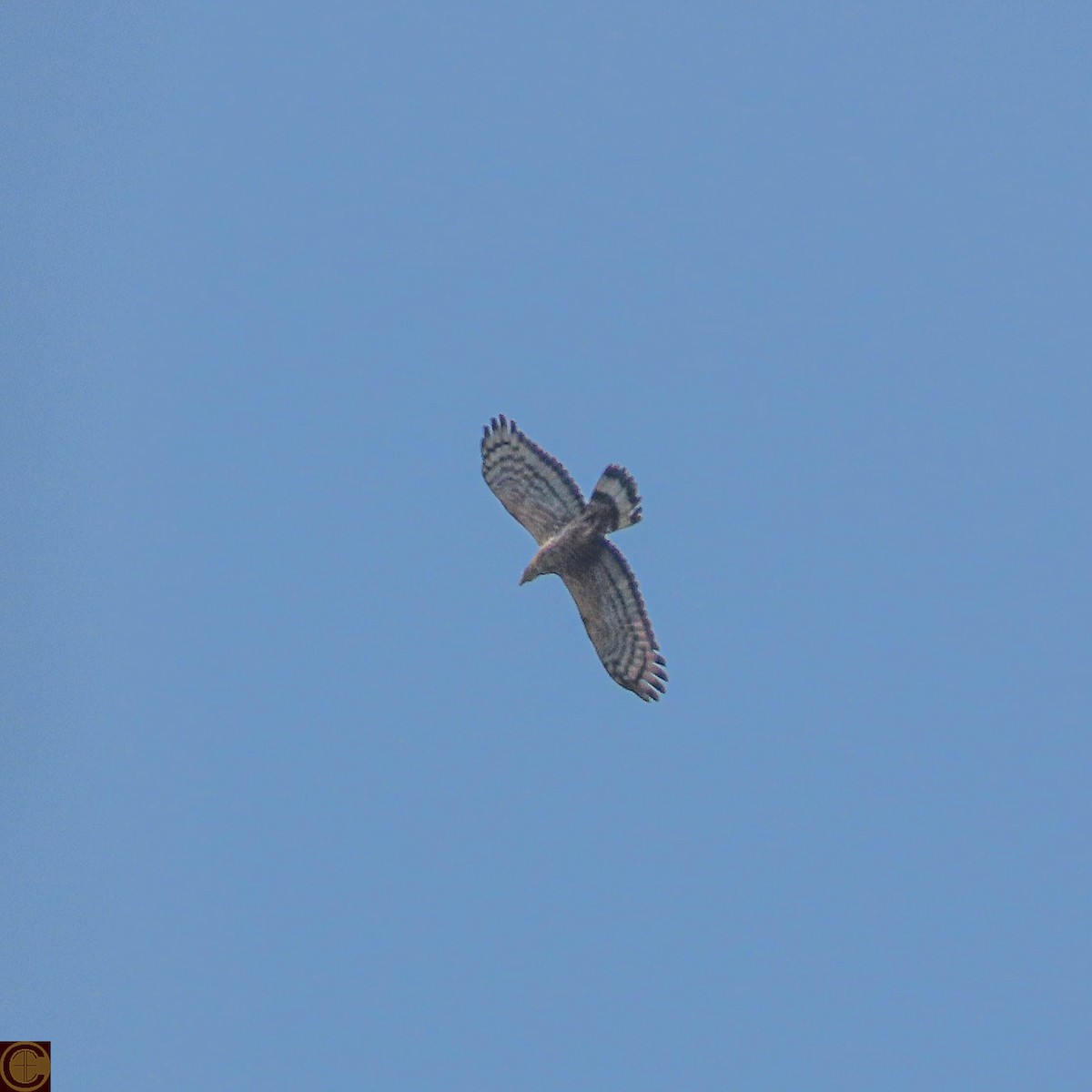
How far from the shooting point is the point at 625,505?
21.3 meters

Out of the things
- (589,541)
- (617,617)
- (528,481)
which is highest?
(528,481)

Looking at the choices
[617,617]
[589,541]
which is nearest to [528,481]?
[589,541]

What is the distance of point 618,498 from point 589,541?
72 centimetres

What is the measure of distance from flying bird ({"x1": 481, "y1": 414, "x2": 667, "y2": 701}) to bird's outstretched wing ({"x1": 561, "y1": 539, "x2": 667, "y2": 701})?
1 centimetres

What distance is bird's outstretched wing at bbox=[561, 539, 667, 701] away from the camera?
21.6m

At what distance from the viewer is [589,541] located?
21.6m

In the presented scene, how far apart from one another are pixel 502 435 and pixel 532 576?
2.06 m

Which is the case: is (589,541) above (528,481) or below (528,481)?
below

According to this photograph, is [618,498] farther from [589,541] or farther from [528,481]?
[528,481]

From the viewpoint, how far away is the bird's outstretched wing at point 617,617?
21.6 m

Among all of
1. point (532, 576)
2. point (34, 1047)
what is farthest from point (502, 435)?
point (34, 1047)

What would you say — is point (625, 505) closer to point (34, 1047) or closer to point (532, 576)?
point (532, 576)

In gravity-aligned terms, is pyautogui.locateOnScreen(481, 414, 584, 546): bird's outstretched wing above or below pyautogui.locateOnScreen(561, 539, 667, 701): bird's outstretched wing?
above

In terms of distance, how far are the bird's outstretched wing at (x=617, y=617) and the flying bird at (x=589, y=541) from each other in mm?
12
